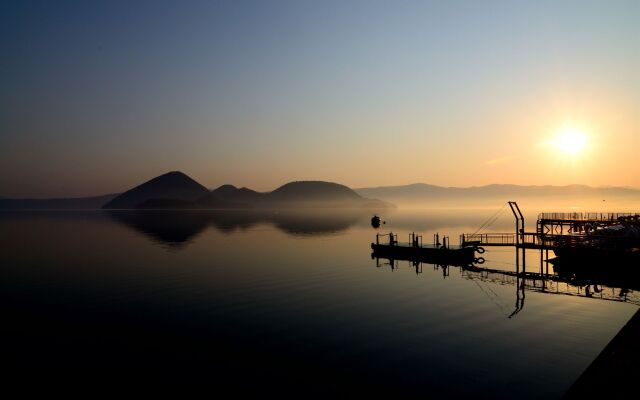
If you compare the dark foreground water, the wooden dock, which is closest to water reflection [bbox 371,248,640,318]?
the dark foreground water

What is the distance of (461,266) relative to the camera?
202ft

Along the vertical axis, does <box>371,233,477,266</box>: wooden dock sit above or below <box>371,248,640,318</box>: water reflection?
above

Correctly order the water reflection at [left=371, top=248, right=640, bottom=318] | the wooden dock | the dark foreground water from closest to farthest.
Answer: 1. the dark foreground water
2. the water reflection at [left=371, top=248, right=640, bottom=318]
3. the wooden dock

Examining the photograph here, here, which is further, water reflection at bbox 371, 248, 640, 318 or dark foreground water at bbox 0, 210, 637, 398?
water reflection at bbox 371, 248, 640, 318

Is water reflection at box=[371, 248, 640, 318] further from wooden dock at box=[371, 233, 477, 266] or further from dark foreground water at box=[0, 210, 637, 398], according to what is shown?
wooden dock at box=[371, 233, 477, 266]

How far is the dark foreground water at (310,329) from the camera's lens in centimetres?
2114

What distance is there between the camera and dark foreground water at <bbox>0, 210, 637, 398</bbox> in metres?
21.1

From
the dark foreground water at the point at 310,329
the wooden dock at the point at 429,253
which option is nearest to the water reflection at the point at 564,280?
the dark foreground water at the point at 310,329

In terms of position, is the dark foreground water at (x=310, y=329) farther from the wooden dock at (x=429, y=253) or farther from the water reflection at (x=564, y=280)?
the wooden dock at (x=429, y=253)

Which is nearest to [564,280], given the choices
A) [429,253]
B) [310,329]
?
[429,253]

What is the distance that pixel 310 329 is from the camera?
29.2 metres

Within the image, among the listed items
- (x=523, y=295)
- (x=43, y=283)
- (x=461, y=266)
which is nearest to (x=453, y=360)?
(x=523, y=295)

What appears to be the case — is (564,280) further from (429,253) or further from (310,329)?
(310,329)

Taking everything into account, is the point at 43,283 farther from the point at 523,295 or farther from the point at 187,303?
the point at 523,295
